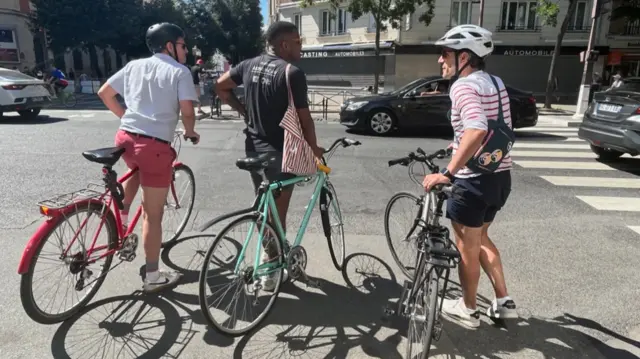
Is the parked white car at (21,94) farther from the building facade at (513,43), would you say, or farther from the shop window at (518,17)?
the shop window at (518,17)

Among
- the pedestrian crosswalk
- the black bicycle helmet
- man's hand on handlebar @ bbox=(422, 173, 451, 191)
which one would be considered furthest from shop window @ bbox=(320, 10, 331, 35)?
man's hand on handlebar @ bbox=(422, 173, 451, 191)

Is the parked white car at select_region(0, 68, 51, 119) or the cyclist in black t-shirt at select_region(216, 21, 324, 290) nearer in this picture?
the cyclist in black t-shirt at select_region(216, 21, 324, 290)

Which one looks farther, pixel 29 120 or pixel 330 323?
pixel 29 120

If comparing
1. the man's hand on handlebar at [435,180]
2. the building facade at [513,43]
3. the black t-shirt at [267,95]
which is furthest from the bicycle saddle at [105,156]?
the building facade at [513,43]

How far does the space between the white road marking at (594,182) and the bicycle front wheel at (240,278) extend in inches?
216

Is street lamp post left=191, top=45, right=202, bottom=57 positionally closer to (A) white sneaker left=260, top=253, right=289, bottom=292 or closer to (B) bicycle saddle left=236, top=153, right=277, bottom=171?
(B) bicycle saddle left=236, top=153, right=277, bottom=171

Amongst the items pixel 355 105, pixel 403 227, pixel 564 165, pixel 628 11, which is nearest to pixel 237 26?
pixel 628 11

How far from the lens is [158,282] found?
3.45 metres

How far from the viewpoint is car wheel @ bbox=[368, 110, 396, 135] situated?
11484 mm

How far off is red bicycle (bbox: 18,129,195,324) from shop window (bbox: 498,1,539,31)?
29049mm

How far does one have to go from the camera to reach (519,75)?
1139 inches

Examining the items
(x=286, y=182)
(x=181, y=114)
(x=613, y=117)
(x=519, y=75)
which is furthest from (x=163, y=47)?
(x=519, y=75)

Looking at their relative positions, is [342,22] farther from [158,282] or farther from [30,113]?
[158,282]

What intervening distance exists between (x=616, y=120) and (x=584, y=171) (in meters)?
0.93
